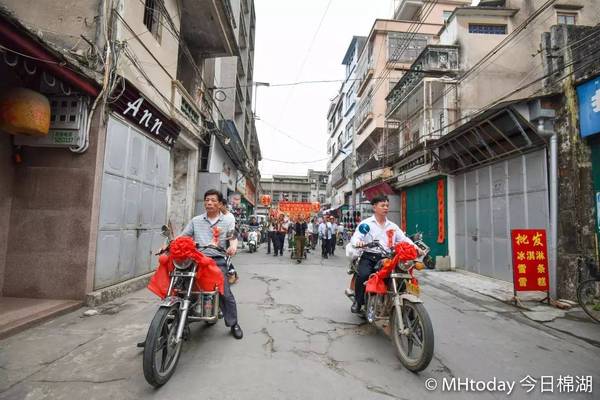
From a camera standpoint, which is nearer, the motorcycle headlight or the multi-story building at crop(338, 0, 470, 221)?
the motorcycle headlight

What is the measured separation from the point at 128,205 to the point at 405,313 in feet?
17.6

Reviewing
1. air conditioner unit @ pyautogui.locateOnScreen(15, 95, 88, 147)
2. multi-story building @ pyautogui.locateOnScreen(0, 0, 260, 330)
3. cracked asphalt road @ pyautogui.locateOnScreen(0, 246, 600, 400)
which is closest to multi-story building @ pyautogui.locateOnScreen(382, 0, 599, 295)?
cracked asphalt road @ pyautogui.locateOnScreen(0, 246, 600, 400)

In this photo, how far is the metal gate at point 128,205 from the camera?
553cm

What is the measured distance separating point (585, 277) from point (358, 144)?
21.2 m

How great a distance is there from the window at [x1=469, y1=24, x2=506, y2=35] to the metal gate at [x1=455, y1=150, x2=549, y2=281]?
640 cm

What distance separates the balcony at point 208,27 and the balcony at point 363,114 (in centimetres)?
1261

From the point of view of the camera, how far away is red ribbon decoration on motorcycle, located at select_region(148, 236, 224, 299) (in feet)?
10.3

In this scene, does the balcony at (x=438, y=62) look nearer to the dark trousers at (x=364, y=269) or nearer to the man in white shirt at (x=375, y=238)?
the man in white shirt at (x=375, y=238)

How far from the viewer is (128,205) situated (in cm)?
627

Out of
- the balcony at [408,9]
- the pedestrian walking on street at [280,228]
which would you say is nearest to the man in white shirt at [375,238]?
the pedestrian walking on street at [280,228]

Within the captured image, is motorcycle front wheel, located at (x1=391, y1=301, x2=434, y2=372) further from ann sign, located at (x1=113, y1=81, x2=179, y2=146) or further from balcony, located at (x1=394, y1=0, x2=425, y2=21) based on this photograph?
balcony, located at (x1=394, y1=0, x2=425, y2=21)

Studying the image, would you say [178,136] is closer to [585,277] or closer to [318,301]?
[318,301]

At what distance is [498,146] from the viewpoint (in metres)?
8.94

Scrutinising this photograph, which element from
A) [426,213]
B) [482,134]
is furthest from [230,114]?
[482,134]
